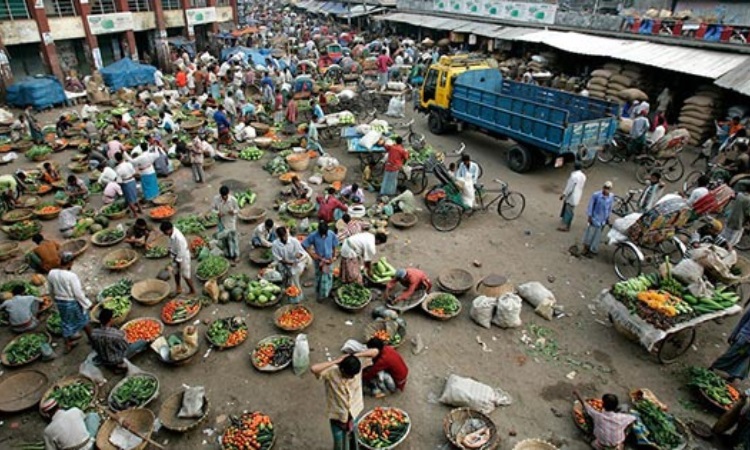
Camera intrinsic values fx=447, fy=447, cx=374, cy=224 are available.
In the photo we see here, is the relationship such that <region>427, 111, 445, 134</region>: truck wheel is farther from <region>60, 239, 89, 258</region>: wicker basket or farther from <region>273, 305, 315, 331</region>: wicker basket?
<region>60, 239, 89, 258</region>: wicker basket

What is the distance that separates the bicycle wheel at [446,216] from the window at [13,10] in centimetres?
2261

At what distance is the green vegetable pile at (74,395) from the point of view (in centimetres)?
612

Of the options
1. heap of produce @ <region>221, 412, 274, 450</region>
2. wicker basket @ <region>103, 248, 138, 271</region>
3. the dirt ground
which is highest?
wicker basket @ <region>103, 248, 138, 271</region>

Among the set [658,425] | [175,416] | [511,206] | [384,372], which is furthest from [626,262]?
[175,416]

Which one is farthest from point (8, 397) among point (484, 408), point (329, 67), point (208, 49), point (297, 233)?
point (208, 49)

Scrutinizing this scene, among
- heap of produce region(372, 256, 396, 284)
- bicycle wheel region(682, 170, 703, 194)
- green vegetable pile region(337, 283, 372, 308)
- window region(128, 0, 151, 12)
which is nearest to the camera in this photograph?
green vegetable pile region(337, 283, 372, 308)

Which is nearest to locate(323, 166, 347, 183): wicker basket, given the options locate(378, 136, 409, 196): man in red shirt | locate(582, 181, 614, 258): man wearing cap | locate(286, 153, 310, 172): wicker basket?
locate(286, 153, 310, 172): wicker basket

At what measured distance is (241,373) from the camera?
6.89m

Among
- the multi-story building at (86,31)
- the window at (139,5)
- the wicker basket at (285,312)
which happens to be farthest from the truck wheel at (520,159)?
the window at (139,5)

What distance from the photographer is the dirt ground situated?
6055mm

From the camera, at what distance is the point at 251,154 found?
15.1 metres

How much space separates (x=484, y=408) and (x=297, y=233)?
605 centimetres

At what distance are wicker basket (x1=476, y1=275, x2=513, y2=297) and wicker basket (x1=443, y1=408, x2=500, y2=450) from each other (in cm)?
266

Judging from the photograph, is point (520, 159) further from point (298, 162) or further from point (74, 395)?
point (74, 395)
